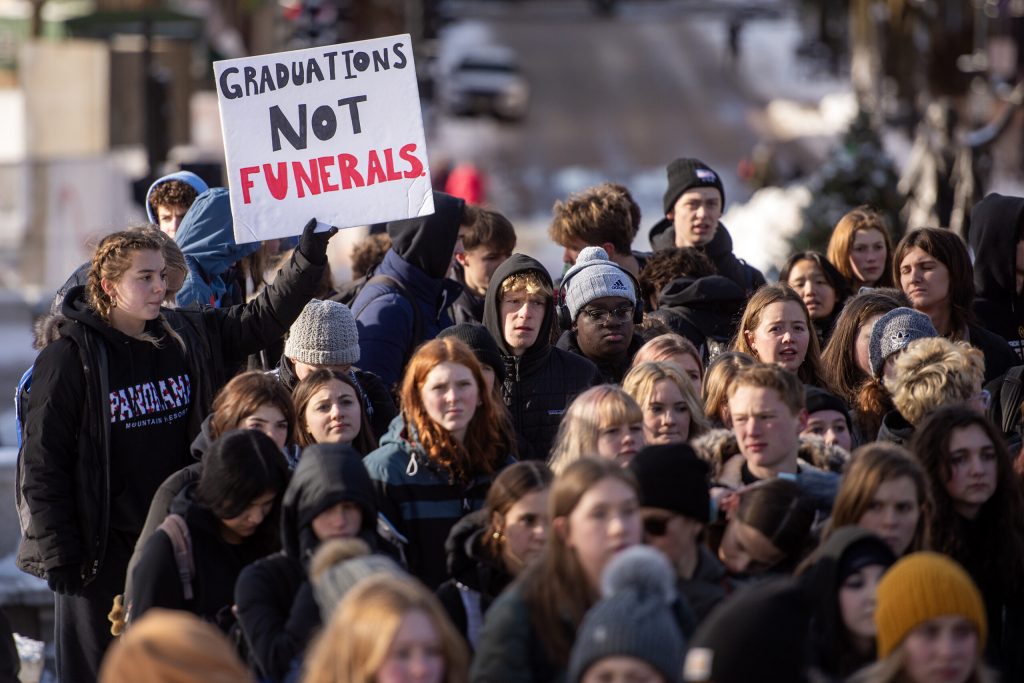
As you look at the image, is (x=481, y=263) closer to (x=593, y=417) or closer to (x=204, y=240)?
(x=204, y=240)

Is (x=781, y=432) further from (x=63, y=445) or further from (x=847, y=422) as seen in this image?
(x=63, y=445)

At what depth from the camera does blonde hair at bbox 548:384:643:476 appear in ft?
20.4

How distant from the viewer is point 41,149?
1064 inches

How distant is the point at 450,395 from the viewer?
639 centimetres

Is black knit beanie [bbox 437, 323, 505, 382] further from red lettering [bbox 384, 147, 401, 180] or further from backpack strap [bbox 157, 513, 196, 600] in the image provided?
backpack strap [bbox 157, 513, 196, 600]

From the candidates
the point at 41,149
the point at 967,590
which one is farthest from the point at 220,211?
the point at 41,149

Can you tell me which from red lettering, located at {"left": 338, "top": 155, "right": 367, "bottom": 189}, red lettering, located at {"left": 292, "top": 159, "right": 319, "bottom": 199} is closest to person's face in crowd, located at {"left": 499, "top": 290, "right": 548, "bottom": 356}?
red lettering, located at {"left": 338, "top": 155, "right": 367, "bottom": 189}

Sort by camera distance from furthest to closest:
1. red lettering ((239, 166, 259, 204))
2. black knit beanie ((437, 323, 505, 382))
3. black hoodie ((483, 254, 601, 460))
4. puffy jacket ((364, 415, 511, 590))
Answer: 1. red lettering ((239, 166, 259, 204))
2. black hoodie ((483, 254, 601, 460))
3. black knit beanie ((437, 323, 505, 382))
4. puffy jacket ((364, 415, 511, 590))

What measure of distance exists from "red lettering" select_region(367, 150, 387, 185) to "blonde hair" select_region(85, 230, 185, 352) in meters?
1.23

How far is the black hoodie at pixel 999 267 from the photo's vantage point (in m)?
8.93

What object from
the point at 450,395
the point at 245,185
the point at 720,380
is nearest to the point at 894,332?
the point at 720,380

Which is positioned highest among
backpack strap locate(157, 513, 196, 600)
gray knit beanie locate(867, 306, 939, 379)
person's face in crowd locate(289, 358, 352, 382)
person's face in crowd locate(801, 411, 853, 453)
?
person's face in crowd locate(289, 358, 352, 382)

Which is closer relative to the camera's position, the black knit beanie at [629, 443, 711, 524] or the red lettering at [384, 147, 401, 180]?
the black knit beanie at [629, 443, 711, 524]

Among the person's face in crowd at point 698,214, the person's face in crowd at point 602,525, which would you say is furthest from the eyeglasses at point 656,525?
the person's face in crowd at point 698,214
